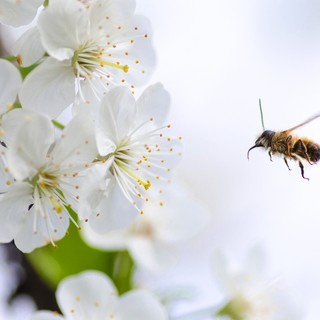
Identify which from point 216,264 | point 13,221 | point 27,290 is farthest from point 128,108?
point 216,264

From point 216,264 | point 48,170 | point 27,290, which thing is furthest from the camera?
point 216,264

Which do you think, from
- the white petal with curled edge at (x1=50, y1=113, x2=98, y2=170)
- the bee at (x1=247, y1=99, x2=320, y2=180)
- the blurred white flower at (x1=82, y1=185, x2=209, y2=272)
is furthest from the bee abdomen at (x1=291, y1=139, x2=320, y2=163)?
the blurred white flower at (x1=82, y1=185, x2=209, y2=272)

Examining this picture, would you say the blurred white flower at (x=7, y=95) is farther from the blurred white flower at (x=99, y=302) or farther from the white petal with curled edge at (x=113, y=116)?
the blurred white flower at (x=99, y=302)

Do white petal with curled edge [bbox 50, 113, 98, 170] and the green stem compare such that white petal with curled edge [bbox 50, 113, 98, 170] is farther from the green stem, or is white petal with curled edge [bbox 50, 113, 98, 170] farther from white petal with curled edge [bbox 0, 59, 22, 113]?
the green stem

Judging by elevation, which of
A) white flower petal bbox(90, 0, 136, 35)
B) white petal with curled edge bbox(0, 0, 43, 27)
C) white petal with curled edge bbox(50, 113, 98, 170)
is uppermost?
white flower petal bbox(90, 0, 136, 35)

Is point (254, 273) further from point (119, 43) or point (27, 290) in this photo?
point (119, 43)

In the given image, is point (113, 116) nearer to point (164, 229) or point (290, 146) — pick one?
point (290, 146)

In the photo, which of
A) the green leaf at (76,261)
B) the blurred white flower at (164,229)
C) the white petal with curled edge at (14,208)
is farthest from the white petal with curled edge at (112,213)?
the blurred white flower at (164,229)
